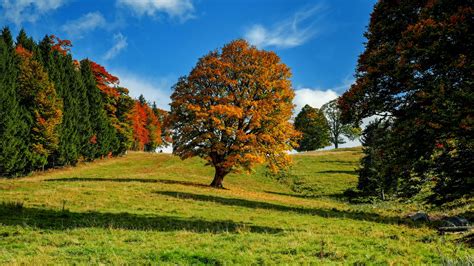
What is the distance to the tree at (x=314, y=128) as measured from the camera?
4257 inches

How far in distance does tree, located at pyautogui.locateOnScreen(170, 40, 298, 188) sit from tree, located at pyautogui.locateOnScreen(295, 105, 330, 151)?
71030 mm

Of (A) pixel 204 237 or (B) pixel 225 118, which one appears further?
(B) pixel 225 118

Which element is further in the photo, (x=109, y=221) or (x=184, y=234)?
(x=109, y=221)

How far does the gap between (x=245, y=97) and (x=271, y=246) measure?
87.6 ft

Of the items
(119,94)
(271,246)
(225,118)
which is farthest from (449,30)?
(119,94)

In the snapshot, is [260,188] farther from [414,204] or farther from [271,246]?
[271,246]

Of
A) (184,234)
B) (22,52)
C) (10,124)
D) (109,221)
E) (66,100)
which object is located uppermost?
(22,52)

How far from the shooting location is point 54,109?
181 feet

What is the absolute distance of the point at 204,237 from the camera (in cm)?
1403

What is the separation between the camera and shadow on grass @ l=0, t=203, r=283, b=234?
15.9m

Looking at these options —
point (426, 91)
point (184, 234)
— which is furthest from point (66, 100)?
point (426, 91)

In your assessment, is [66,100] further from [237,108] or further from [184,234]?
[184,234]

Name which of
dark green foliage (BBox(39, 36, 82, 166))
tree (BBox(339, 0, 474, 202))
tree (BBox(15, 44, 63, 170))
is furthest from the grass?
dark green foliage (BBox(39, 36, 82, 166))

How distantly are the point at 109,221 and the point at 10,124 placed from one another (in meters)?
37.2
